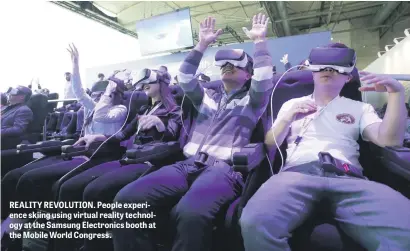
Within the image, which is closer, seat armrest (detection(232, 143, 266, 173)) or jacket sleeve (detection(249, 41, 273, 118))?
seat armrest (detection(232, 143, 266, 173))

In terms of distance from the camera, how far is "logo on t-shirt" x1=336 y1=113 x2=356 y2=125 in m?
1.19

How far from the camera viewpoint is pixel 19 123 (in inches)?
93.2

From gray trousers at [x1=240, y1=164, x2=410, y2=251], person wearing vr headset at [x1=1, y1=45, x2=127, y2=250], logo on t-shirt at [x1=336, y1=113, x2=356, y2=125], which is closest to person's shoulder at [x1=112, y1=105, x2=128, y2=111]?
person wearing vr headset at [x1=1, y1=45, x2=127, y2=250]

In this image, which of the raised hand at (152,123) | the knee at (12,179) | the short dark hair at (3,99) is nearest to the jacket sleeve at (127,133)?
the raised hand at (152,123)

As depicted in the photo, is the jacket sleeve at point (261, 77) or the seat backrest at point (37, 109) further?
the seat backrest at point (37, 109)

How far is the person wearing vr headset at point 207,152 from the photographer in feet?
3.39

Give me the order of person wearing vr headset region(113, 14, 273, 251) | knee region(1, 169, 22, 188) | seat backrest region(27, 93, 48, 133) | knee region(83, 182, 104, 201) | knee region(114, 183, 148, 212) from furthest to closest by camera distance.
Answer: seat backrest region(27, 93, 48, 133), knee region(1, 169, 22, 188), knee region(83, 182, 104, 201), knee region(114, 183, 148, 212), person wearing vr headset region(113, 14, 273, 251)

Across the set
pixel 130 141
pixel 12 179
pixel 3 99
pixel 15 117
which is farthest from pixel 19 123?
pixel 130 141

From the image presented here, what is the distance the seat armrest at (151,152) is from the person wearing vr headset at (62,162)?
60 centimetres

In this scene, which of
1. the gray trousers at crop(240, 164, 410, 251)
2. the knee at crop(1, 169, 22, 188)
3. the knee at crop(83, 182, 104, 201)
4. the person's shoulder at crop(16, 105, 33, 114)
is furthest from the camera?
the person's shoulder at crop(16, 105, 33, 114)

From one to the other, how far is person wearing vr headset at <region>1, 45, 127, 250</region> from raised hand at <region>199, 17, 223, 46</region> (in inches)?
34.9

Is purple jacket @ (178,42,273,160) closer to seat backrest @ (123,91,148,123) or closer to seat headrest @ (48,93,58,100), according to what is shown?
seat backrest @ (123,91,148,123)

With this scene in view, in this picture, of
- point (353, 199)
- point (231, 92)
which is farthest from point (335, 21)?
point (353, 199)

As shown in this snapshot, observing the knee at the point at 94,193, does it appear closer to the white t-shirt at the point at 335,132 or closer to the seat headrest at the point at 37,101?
the white t-shirt at the point at 335,132
